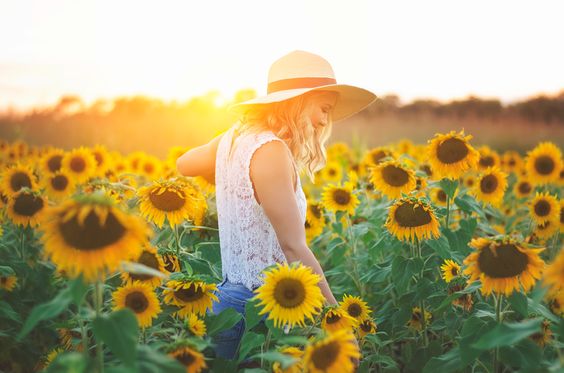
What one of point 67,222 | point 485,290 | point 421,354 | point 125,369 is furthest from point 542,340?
point 67,222

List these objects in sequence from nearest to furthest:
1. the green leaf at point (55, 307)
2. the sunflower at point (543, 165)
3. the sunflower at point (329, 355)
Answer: the green leaf at point (55, 307) → the sunflower at point (329, 355) → the sunflower at point (543, 165)

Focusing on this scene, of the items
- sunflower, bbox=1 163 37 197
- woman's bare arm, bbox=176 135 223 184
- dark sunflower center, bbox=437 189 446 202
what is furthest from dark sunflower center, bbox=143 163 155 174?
woman's bare arm, bbox=176 135 223 184

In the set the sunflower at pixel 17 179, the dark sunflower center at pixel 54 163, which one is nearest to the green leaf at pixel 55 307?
the sunflower at pixel 17 179

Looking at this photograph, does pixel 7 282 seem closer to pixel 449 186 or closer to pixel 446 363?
pixel 446 363

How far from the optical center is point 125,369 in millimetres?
1611

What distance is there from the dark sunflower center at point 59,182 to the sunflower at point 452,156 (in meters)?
3.04

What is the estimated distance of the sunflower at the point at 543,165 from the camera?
5461 mm

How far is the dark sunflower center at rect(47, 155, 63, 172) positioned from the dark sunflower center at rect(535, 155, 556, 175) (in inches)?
169

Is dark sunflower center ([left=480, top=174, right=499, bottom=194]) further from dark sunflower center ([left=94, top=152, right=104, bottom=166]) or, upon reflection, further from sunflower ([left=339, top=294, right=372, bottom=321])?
dark sunflower center ([left=94, top=152, right=104, bottom=166])

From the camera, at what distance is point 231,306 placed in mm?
2639

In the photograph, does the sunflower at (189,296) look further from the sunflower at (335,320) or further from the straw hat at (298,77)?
the straw hat at (298,77)

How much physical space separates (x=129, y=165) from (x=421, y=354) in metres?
4.36

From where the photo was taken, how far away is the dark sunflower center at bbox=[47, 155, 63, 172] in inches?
208

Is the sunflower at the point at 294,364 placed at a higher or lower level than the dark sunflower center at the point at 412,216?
lower
